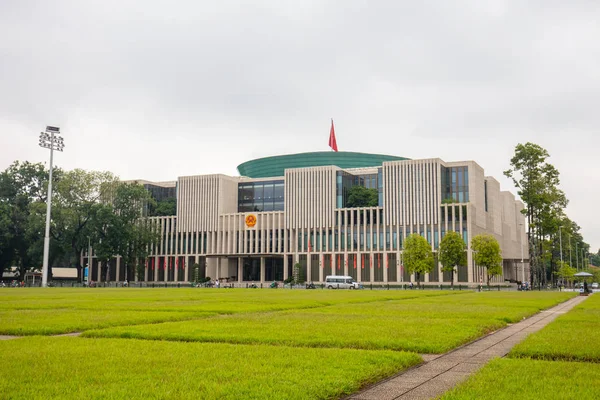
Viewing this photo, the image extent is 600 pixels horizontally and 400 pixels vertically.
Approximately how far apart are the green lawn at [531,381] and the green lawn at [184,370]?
173 centimetres

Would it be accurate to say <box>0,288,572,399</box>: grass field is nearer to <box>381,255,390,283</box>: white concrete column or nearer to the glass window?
<box>381,255,390,283</box>: white concrete column

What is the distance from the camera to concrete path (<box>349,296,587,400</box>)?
9.69m

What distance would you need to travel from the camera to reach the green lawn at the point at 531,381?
9.19m

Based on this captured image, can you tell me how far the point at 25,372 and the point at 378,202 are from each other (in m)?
109

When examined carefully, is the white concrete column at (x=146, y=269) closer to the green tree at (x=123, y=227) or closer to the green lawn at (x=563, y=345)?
the green tree at (x=123, y=227)

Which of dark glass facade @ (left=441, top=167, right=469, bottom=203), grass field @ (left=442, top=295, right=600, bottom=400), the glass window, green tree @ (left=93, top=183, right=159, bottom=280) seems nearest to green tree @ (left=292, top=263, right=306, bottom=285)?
the glass window

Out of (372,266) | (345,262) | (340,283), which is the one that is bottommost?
(340,283)

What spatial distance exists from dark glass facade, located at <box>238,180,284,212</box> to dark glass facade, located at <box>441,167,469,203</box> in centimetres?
3459

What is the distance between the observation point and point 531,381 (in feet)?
33.9

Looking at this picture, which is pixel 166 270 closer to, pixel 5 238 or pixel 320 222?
pixel 5 238

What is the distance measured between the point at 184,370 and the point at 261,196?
119141 mm

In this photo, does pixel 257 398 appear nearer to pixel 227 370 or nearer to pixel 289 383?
pixel 289 383

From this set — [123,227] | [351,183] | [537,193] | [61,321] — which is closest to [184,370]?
[61,321]

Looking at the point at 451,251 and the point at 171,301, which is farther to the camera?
the point at 451,251
